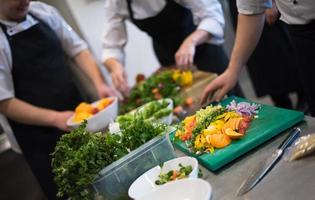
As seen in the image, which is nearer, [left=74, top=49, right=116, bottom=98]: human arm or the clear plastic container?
the clear plastic container

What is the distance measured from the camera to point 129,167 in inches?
33.4

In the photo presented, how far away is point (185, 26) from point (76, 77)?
1073 millimetres

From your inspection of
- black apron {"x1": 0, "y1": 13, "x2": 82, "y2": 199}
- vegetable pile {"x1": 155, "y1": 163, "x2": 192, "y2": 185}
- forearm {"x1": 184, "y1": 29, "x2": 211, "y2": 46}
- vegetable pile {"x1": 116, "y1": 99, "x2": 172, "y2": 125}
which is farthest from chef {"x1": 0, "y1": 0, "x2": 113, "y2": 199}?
vegetable pile {"x1": 155, "y1": 163, "x2": 192, "y2": 185}

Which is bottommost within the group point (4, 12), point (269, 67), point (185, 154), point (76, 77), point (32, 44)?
point (269, 67)

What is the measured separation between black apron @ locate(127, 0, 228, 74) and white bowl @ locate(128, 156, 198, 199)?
0.96m

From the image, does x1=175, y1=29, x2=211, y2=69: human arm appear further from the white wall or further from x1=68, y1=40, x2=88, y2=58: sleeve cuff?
the white wall

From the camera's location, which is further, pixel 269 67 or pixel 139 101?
pixel 269 67

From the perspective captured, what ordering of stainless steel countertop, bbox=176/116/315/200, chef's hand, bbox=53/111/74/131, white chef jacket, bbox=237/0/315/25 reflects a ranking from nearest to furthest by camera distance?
stainless steel countertop, bbox=176/116/315/200, white chef jacket, bbox=237/0/315/25, chef's hand, bbox=53/111/74/131

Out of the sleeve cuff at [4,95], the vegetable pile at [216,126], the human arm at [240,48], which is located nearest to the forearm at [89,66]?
the sleeve cuff at [4,95]

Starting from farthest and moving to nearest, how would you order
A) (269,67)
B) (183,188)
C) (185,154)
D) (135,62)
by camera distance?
1. (135,62)
2. (269,67)
3. (185,154)
4. (183,188)

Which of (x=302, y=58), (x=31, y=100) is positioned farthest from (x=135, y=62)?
(x=302, y=58)

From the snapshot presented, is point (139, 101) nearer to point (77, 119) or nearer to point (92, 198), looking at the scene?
point (77, 119)

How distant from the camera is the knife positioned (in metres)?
0.73

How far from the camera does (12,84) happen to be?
62.1 inches
